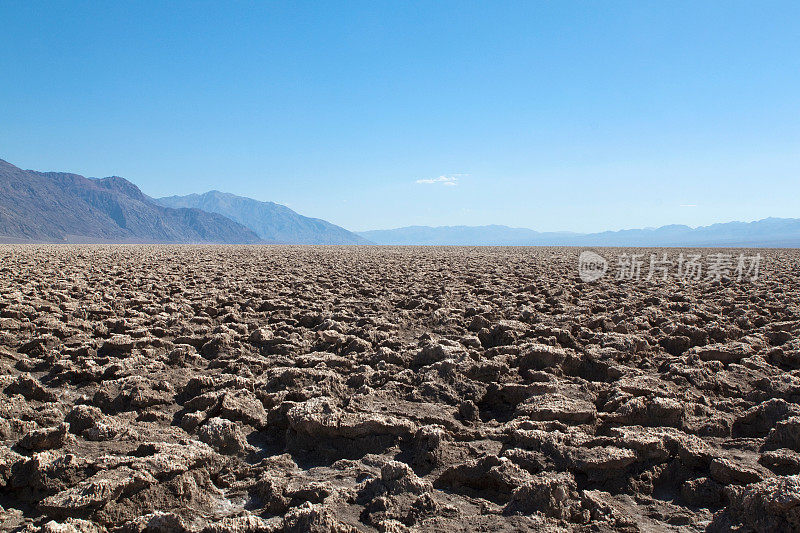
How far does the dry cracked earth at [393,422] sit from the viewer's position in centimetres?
191

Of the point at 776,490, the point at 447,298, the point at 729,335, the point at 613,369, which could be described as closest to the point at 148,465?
the point at 776,490

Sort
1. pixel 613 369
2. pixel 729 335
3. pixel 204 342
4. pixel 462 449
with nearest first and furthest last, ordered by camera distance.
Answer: pixel 462 449 < pixel 613 369 < pixel 204 342 < pixel 729 335

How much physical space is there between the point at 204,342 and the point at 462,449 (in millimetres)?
2737

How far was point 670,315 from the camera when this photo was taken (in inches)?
230

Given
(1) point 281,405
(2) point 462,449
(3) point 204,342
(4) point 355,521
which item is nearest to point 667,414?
(2) point 462,449

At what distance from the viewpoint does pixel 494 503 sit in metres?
2.04

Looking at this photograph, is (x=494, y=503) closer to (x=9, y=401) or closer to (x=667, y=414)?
(x=667, y=414)

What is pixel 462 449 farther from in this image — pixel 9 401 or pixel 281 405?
pixel 9 401

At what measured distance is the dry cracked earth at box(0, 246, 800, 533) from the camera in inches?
75.1

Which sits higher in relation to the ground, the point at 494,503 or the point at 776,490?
the point at 776,490

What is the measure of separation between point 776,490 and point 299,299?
18.8 ft

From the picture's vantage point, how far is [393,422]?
8.78 ft

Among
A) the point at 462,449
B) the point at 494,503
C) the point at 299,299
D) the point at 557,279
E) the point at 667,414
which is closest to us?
the point at 494,503

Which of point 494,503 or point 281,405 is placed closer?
point 494,503
